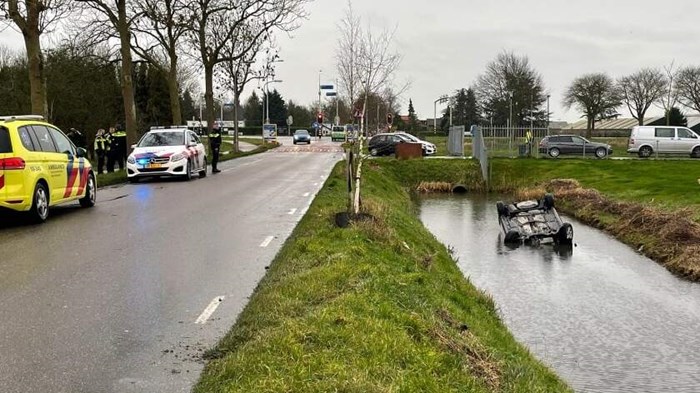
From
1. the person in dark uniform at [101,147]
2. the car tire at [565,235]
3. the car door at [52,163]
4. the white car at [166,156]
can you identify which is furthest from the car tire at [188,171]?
the car tire at [565,235]

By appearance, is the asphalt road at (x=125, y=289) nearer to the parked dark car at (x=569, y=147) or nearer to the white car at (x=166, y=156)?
the white car at (x=166, y=156)

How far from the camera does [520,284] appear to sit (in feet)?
40.2

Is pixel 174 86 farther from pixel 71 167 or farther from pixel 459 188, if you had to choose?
pixel 71 167

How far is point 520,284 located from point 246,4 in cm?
3123

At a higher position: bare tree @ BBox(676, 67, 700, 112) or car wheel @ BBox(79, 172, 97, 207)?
bare tree @ BBox(676, 67, 700, 112)

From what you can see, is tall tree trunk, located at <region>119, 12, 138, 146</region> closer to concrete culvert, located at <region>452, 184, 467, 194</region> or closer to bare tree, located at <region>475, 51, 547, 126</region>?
concrete culvert, located at <region>452, 184, 467, 194</region>

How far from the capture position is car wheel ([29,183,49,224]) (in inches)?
476

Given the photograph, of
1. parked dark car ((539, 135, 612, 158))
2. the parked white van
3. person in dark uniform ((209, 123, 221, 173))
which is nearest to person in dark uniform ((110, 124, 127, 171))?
person in dark uniform ((209, 123, 221, 173))

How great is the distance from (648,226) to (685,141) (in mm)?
26639

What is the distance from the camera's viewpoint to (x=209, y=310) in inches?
267

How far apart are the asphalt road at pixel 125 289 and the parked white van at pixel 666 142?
106ft

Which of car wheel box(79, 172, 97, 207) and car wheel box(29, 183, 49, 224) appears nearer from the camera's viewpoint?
car wheel box(29, 183, 49, 224)

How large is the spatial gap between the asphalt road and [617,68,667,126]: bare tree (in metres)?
86.9

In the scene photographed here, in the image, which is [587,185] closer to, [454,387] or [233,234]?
[233,234]
